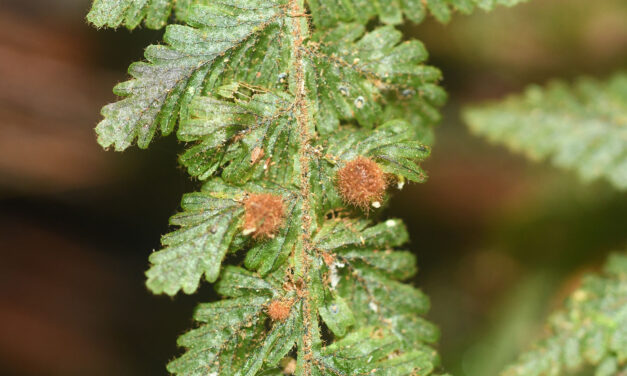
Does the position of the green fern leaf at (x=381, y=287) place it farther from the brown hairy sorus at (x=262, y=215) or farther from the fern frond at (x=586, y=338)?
the fern frond at (x=586, y=338)

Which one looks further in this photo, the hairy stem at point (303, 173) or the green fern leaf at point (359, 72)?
the green fern leaf at point (359, 72)

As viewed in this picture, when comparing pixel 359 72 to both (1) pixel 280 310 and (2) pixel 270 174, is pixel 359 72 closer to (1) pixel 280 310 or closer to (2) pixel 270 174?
(2) pixel 270 174

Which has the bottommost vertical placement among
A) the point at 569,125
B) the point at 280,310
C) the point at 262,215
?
the point at 280,310

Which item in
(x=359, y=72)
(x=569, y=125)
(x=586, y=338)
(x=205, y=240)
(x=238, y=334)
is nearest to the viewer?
(x=205, y=240)

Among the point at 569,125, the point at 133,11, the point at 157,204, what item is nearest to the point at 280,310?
the point at 133,11

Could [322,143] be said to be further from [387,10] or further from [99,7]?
[99,7]

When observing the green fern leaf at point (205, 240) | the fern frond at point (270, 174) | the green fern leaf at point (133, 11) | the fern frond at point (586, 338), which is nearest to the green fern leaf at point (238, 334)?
the fern frond at point (270, 174)

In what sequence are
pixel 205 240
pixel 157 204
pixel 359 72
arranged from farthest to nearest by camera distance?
pixel 157 204, pixel 359 72, pixel 205 240

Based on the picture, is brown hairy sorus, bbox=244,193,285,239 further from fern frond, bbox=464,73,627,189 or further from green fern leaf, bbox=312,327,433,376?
fern frond, bbox=464,73,627,189
